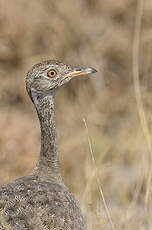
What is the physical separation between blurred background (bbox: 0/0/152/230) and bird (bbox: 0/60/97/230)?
2.80 m

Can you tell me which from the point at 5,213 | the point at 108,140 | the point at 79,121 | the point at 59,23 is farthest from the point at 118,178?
the point at 5,213

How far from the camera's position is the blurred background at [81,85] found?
7.26 m

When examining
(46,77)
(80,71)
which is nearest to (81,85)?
(80,71)

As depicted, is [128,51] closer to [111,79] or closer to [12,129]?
[111,79]

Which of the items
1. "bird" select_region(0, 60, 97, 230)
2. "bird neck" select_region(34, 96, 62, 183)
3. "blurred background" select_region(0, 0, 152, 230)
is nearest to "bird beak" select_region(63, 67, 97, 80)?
"bird" select_region(0, 60, 97, 230)

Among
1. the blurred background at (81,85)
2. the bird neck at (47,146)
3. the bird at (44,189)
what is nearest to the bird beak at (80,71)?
the bird at (44,189)

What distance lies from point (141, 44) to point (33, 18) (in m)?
1.69

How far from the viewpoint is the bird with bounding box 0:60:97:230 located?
327 centimetres

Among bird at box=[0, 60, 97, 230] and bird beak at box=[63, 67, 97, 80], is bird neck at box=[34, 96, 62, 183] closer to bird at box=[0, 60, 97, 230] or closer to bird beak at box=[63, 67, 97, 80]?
bird at box=[0, 60, 97, 230]

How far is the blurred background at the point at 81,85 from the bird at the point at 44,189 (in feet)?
9.20

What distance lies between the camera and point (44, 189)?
11.9 feet

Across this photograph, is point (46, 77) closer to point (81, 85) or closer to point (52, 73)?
point (52, 73)

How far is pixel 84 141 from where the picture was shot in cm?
760

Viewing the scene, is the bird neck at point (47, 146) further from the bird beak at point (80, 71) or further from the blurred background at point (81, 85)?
the blurred background at point (81, 85)
